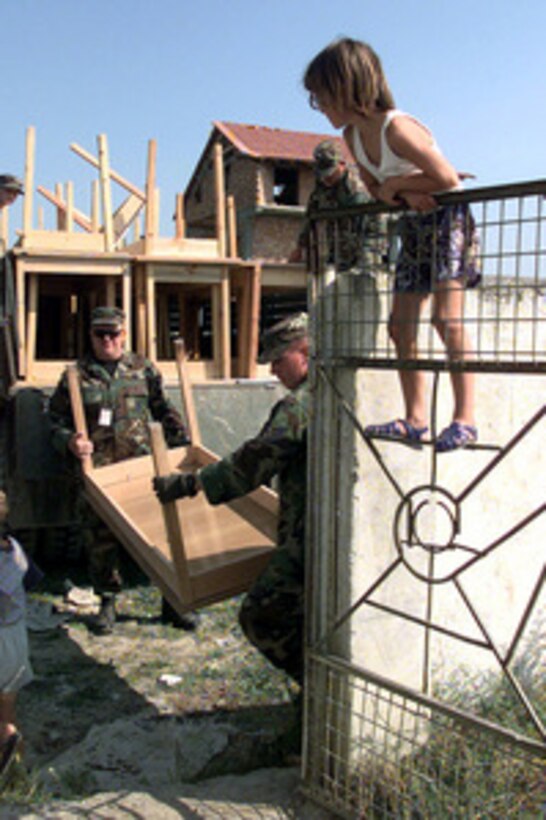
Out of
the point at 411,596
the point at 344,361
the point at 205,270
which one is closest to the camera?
the point at 344,361

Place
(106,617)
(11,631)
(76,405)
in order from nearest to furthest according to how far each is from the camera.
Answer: (11,631) < (76,405) < (106,617)

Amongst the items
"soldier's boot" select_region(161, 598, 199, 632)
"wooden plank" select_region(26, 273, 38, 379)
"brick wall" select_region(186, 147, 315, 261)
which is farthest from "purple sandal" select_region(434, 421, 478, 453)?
"brick wall" select_region(186, 147, 315, 261)

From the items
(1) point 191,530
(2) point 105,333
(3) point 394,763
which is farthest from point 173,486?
(2) point 105,333

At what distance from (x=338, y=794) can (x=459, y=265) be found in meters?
2.00

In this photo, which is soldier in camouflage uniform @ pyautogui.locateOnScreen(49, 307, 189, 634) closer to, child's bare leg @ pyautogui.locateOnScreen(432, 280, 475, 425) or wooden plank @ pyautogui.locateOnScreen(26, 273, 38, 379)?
wooden plank @ pyautogui.locateOnScreen(26, 273, 38, 379)

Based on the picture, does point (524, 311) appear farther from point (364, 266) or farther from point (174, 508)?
point (174, 508)

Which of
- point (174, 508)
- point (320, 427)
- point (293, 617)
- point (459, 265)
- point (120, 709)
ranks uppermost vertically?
point (459, 265)

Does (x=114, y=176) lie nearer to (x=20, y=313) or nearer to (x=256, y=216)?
(x=20, y=313)

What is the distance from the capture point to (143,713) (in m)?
4.42

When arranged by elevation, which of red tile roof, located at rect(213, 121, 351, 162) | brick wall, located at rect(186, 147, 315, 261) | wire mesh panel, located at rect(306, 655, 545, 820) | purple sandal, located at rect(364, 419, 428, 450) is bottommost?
wire mesh panel, located at rect(306, 655, 545, 820)

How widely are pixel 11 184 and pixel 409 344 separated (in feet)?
16.3

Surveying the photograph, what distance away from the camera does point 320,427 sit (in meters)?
3.20

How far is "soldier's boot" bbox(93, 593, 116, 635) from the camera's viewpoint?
5.54 meters

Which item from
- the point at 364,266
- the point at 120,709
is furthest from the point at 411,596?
the point at 120,709
